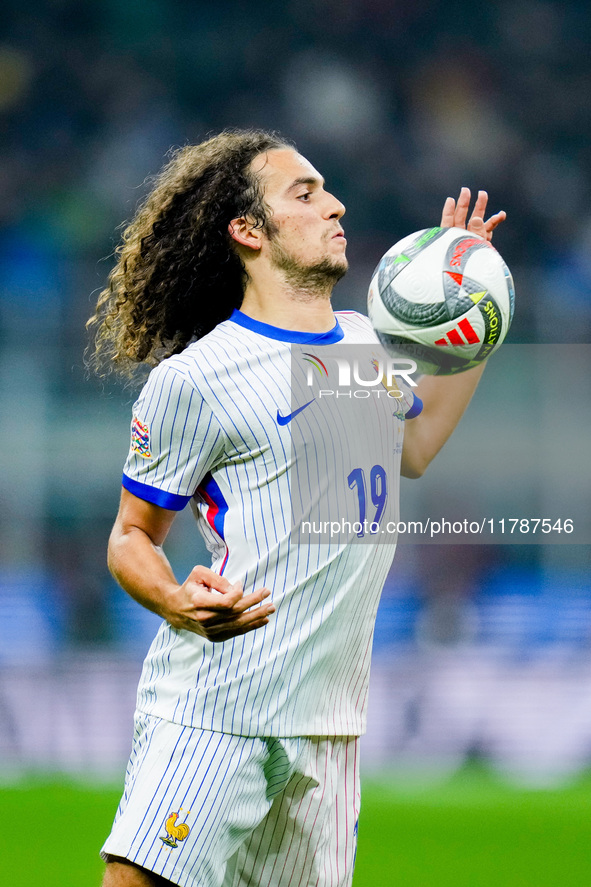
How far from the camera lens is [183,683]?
6.22 feet

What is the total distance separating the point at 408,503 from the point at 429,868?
3026mm

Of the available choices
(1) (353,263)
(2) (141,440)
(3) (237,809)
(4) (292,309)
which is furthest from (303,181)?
(1) (353,263)

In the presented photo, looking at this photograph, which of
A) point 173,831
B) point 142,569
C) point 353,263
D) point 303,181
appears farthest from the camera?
point 353,263

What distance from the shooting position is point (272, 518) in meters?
1.93

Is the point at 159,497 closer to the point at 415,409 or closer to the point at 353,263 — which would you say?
the point at 415,409

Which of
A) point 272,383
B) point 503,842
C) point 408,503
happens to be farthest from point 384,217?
point 272,383

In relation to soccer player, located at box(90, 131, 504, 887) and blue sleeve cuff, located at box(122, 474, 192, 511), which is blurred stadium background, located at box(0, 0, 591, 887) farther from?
blue sleeve cuff, located at box(122, 474, 192, 511)

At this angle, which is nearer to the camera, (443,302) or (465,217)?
(443,302)

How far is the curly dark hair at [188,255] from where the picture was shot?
2330 millimetres

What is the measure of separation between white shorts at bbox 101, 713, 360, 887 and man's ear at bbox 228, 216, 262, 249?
42.1 inches

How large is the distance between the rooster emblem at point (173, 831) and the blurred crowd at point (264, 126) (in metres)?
4.31

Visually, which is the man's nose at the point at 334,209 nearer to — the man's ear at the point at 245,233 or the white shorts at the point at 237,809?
the man's ear at the point at 245,233

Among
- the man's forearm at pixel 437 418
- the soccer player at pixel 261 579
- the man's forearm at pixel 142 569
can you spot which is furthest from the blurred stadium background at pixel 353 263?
the man's forearm at pixel 142 569

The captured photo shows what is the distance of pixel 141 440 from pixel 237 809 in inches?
29.5
